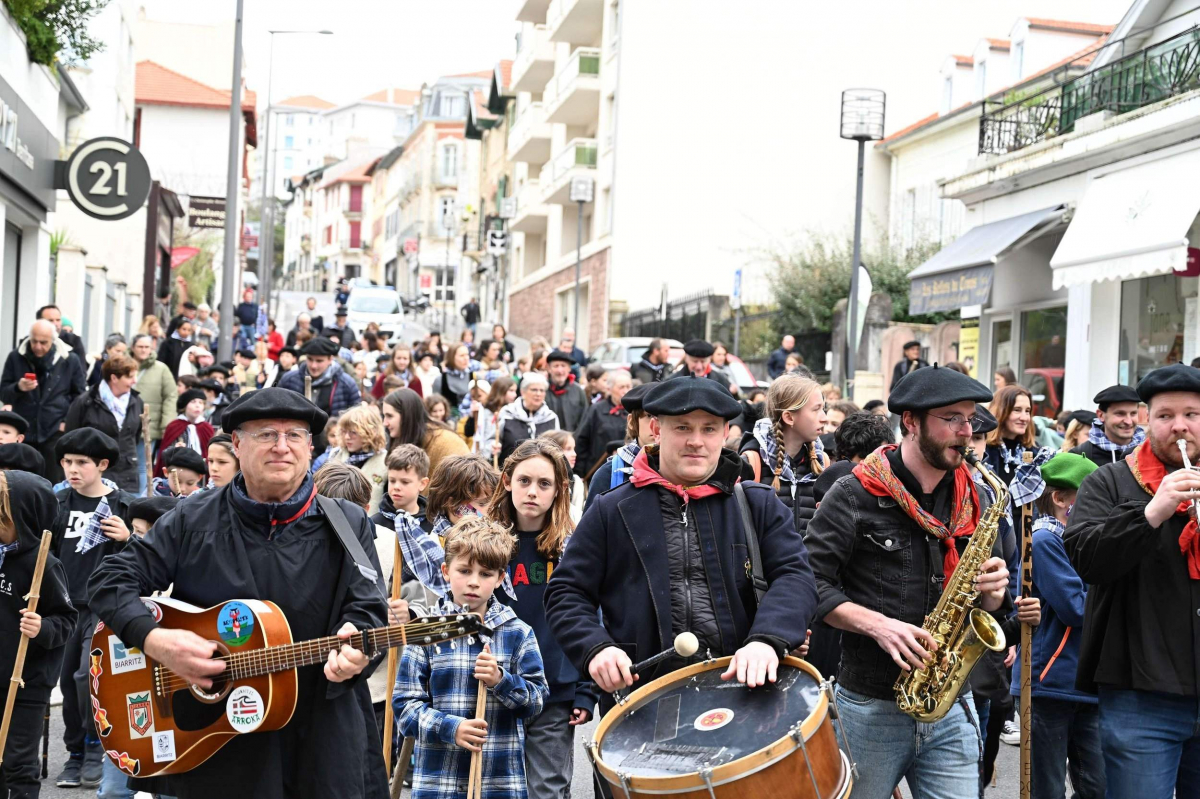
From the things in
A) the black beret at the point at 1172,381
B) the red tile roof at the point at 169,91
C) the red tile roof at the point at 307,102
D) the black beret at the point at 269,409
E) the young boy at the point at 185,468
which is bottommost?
the young boy at the point at 185,468

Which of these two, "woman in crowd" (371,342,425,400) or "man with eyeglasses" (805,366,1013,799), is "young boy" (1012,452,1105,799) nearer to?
"man with eyeglasses" (805,366,1013,799)

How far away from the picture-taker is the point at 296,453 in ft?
15.4

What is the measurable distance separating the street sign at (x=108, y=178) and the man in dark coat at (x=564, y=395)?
800cm

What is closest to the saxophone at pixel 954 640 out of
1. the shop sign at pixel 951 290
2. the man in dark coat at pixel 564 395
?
the man in dark coat at pixel 564 395

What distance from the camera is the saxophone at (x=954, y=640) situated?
4.84 m

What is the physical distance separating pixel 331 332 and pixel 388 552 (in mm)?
21100

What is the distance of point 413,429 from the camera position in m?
9.94

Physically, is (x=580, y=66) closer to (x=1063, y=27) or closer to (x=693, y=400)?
(x=1063, y=27)

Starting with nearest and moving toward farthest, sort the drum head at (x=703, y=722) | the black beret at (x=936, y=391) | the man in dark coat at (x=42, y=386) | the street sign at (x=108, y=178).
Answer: the drum head at (x=703, y=722) < the black beret at (x=936, y=391) < the man in dark coat at (x=42, y=386) < the street sign at (x=108, y=178)

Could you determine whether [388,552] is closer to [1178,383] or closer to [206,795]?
[206,795]

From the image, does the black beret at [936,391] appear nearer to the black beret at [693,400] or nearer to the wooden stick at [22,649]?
the black beret at [693,400]

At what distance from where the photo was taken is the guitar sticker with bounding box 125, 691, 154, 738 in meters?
4.58

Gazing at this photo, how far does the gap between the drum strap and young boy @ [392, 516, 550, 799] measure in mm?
1267

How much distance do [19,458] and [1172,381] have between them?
18.9 feet
